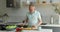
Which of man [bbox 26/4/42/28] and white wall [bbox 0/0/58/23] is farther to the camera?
white wall [bbox 0/0/58/23]

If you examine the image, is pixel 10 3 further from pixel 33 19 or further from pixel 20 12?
pixel 33 19

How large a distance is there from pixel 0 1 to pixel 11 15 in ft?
1.90

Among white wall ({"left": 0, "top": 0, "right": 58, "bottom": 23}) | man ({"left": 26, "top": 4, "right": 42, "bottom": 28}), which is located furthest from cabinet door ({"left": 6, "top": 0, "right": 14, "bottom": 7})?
man ({"left": 26, "top": 4, "right": 42, "bottom": 28})

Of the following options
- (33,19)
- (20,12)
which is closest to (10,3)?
(20,12)

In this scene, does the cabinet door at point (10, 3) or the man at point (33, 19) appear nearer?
the man at point (33, 19)

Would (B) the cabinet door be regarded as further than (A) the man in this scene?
Yes

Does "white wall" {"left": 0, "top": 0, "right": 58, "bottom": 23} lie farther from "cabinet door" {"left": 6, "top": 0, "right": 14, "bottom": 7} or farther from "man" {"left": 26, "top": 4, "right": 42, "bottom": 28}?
"man" {"left": 26, "top": 4, "right": 42, "bottom": 28}

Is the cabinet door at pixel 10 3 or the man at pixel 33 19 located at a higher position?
the cabinet door at pixel 10 3

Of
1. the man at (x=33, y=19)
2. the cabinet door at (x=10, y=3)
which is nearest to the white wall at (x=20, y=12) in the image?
the cabinet door at (x=10, y=3)

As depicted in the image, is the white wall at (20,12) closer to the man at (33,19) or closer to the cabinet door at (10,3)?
the cabinet door at (10,3)

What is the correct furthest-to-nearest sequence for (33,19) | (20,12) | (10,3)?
(20,12) → (10,3) → (33,19)

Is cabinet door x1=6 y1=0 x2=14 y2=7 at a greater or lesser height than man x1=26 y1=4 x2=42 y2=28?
greater

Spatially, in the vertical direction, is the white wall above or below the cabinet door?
below

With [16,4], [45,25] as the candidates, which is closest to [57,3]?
[45,25]
